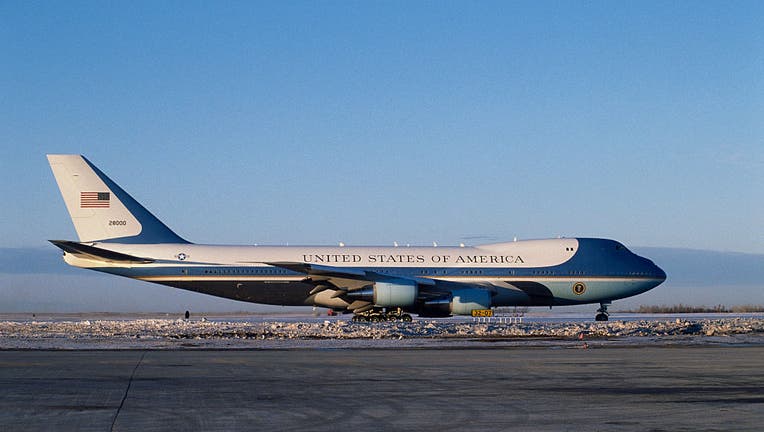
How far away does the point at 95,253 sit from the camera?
38844 millimetres

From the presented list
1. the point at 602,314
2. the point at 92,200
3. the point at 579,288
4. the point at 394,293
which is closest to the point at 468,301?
the point at 394,293

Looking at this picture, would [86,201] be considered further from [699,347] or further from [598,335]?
[699,347]

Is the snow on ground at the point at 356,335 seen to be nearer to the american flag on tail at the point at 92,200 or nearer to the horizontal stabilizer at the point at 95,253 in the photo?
the horizontal stabilizer at the point at 95,253

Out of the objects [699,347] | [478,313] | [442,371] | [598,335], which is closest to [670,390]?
[442,371]

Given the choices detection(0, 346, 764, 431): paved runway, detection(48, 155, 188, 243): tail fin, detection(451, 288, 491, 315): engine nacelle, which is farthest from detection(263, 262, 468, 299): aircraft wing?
detection(0, 346, 764, 431): paved runway

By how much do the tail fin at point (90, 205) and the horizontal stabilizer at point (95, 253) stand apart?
1.35m

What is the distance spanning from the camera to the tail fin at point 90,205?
4056 cm

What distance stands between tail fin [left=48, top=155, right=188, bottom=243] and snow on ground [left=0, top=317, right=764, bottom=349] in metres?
6.49

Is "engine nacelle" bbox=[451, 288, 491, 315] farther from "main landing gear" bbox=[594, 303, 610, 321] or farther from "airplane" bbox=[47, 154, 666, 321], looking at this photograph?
"main landing gear" bbox=[594, 303, 610, 321]

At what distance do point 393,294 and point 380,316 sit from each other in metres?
1.66

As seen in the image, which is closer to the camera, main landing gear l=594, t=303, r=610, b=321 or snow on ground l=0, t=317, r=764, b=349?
snow on ground l=0, t=317, r=764, b=349

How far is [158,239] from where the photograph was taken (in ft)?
→ 134

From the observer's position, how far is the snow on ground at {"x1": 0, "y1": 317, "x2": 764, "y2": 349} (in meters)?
25.1

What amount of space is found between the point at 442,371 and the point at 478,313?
2143cm
